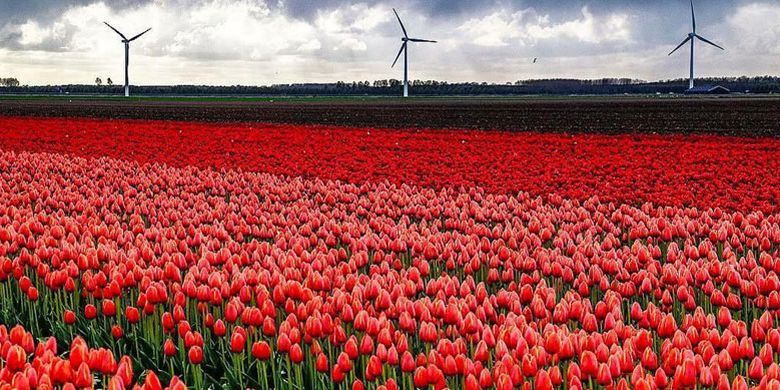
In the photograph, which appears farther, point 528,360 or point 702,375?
point 528,360

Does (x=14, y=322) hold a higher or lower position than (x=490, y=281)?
lower

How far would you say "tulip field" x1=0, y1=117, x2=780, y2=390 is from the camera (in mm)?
4953

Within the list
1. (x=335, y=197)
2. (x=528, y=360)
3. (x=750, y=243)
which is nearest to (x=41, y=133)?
(x=335, y=197)

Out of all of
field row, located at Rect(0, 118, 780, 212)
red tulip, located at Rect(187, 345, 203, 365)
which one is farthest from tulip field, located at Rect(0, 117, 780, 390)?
field row, located at Rect(0, 118, 780, 212)

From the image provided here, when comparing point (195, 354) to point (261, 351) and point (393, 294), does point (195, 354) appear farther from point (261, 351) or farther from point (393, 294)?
point (393, 294)

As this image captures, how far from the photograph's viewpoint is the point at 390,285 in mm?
6684

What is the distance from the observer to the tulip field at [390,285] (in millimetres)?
4953

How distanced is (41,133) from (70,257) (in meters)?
25.5

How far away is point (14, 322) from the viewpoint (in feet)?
26.9

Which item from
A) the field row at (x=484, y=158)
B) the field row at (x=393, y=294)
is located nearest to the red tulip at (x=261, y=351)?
the field row at (x=393, y=294)

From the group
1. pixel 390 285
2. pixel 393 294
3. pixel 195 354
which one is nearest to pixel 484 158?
pixel 390 285

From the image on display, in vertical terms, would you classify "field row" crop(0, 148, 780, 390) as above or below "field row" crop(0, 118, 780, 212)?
below

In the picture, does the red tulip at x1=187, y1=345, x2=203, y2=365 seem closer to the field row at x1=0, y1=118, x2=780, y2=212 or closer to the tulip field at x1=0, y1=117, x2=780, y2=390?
the tulip field at x1=0, y1=117, x2=780, y2=390

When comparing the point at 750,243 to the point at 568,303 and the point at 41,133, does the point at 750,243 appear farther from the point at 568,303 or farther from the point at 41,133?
the point at 41,133
